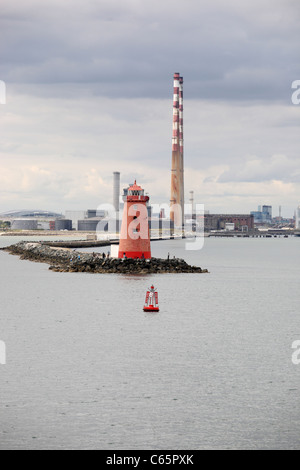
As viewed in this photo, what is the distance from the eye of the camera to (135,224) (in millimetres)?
65938

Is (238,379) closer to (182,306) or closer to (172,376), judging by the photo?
(172,376)

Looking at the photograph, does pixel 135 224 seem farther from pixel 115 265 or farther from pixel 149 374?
pixel 149 374

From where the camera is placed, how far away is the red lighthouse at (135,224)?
65312 millimetres

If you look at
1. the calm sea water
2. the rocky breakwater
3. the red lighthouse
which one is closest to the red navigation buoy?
the calm sea water

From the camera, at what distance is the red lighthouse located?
6531cm

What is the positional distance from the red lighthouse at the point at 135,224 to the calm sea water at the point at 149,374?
15835 millimetres

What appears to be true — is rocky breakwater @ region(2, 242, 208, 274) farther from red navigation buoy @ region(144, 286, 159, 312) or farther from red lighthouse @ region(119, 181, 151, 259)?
red navigation buoy @ region(144, 286, 159, 312)

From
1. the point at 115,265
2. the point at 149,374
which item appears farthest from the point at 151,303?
the point at 115,265

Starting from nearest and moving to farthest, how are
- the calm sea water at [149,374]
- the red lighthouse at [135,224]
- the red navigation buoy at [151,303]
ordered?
the calm sea water at [149,374], the red navigation buoy at [151,303], the red lighthouse at [135,224]

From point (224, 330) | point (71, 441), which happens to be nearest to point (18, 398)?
point (71, 441)

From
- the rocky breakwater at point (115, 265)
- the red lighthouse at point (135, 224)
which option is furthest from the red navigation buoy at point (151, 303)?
the rocky breakwater at point (115, 265)

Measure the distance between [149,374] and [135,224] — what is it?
41768 mm

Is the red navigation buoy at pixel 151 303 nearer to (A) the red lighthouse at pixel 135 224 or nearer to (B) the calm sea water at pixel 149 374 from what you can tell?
(B) the calm sea water at pixel 149 374
